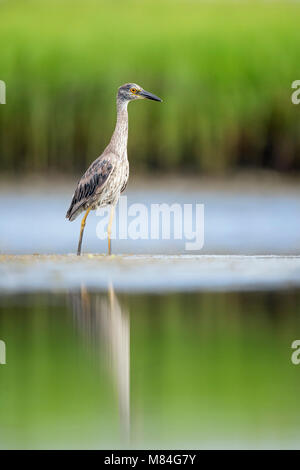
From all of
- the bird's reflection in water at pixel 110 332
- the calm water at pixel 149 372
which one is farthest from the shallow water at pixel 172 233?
the calm water at pixel 149 372

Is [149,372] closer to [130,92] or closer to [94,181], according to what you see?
[94,181]

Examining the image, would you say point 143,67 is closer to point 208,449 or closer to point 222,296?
point 222,296

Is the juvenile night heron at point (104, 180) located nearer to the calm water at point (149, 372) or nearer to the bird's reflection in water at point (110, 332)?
the bird's reflection in water at point (110, 332)

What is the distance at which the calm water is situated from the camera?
5320 millimetres

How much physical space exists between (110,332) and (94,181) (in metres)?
3.61

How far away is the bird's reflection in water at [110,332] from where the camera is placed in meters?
5.96

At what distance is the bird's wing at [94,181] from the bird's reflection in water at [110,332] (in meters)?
1.71

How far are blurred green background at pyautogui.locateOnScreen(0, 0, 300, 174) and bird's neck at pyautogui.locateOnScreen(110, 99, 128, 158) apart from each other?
6.03 metres

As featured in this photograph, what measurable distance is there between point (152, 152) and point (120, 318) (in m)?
10.2

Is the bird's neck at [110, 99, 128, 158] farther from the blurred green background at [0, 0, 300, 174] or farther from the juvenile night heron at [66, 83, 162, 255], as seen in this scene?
the blurred green background at [0, 0, 300, 174]

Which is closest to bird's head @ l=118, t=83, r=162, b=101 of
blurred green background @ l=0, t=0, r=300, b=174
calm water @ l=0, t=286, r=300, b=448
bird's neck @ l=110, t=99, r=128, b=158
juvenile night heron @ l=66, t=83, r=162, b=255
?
bird's neck @ l=110, t=99, r=128, b=158

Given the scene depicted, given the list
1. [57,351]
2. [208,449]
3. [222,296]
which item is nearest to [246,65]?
[222,296]

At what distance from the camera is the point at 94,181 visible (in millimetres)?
10797

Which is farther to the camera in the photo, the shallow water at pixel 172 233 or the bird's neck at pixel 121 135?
the shallow water at pixel 172 233
